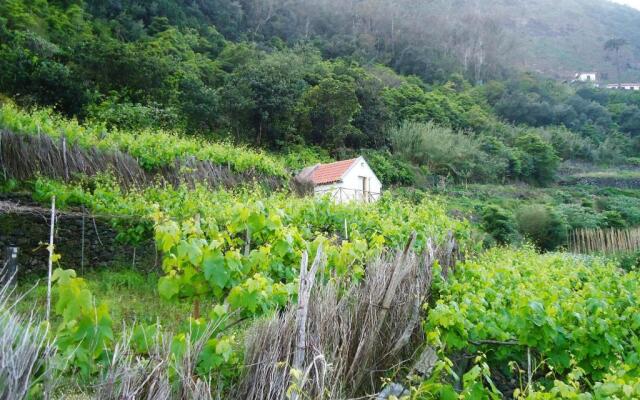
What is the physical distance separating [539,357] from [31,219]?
7492 millimetres

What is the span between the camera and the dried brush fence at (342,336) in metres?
2.94

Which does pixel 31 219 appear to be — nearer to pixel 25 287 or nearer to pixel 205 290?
pixel 25 287

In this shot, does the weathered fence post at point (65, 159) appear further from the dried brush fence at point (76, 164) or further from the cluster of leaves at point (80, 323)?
the cluster of leaves at point (80, 323)

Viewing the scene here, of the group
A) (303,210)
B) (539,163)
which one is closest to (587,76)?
(539,163)

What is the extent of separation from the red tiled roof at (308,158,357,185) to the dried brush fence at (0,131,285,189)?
24.0 feet

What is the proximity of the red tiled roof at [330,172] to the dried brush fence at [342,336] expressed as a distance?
601 inches

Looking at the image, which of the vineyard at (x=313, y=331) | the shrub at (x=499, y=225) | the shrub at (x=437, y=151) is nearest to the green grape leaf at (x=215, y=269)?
the vineyard at (x=313, y=331)

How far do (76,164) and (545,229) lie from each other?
65.1 feet

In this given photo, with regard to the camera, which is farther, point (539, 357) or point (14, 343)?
point (539, 357)

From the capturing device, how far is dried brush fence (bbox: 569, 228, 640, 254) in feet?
71.8

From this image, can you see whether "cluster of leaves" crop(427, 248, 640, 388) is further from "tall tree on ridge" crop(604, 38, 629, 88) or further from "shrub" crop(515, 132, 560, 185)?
"tall tree on ridge" crop(604, 38, 629, 88)

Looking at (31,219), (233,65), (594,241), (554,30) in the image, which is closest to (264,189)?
(31,219)

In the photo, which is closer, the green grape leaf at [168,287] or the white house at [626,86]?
the green grape leaf at [168,287]

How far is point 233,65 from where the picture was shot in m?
32.5
